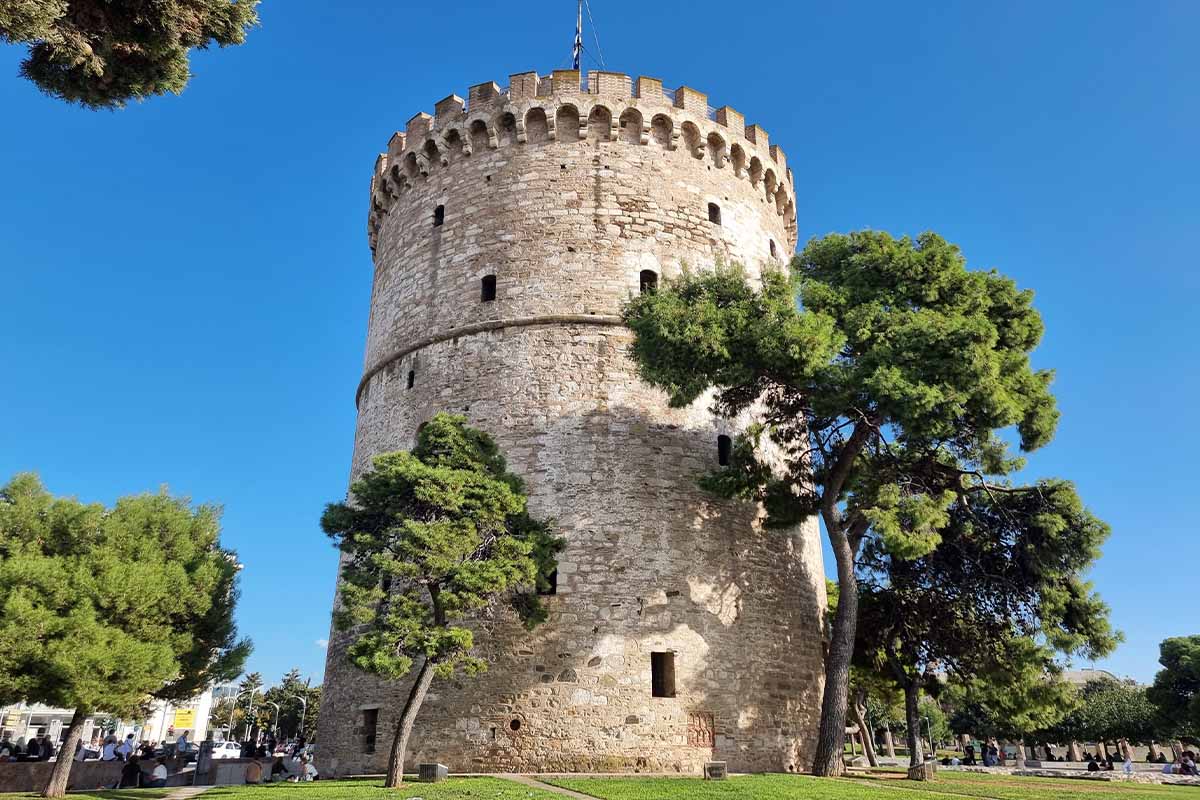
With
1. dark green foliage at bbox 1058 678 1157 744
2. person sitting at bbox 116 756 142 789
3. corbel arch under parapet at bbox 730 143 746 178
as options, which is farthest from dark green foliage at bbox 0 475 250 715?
dark green foliage at bbox 1058 678 1157 744

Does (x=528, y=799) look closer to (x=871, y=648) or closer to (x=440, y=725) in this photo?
(x=440, y=725)

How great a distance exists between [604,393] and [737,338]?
315 cm

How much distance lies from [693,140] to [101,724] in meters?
44.2

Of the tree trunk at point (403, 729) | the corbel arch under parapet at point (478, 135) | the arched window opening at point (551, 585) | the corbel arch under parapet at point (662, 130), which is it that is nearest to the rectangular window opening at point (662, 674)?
the arched window opening at point (551, 585)

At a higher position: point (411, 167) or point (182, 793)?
point (411, 167)

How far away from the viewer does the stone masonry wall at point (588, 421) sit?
1320cm

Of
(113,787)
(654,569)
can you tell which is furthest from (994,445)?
(113,787)

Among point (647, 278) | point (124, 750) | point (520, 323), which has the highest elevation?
point (647, 278)

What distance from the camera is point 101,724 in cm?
4378

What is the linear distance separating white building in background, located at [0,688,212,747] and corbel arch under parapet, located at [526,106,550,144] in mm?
26383

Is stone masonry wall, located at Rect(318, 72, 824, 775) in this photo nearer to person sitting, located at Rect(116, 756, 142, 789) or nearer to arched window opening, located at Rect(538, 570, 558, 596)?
arched window opening, located at Rect(538, 570, 558, 596)

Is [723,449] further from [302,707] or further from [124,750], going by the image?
[302,707]

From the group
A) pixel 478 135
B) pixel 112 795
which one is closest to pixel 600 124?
pixel 478 135

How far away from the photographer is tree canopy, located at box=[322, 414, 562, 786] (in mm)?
11273
